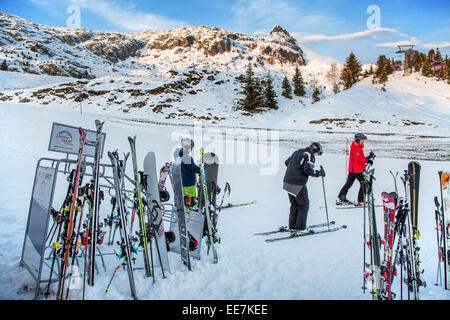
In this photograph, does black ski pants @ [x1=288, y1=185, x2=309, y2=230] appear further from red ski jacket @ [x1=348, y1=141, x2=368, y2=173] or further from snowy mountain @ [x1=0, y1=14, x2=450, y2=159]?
snowy mountain @ [x1=0, y1=14, x2=450, y2=159]

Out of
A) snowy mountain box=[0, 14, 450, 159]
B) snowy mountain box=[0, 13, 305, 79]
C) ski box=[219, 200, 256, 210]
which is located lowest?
ski box=[219, 200, 256, 210]

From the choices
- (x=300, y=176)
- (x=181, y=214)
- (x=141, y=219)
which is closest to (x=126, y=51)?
(x=300, y=176)

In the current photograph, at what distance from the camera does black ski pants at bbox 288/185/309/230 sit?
4.96 meters

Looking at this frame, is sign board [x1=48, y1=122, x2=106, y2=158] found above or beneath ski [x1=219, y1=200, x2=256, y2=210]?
above

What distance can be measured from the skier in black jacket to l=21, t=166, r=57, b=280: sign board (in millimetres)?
3696

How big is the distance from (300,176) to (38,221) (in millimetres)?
3991

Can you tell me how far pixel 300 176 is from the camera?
487 cm

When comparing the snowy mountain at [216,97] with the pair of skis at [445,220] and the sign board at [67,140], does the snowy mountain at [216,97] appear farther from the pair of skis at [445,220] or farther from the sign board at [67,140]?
the sign board at [67,140]

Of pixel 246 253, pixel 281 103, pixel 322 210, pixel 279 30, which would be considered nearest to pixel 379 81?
pixel 281 103

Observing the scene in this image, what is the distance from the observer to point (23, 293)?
311 centimetres

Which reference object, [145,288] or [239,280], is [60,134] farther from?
[239,280]

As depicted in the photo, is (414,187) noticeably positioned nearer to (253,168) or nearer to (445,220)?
(445,220)

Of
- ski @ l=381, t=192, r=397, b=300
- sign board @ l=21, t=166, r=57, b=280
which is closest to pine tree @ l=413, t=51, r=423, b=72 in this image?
ski @ l=381, t=192, r=397, b=300
